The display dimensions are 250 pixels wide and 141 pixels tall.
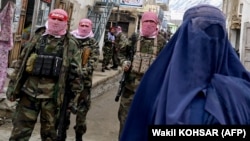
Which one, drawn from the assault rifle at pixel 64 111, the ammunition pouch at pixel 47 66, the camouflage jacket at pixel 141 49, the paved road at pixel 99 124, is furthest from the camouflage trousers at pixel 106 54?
the ammunition pouch at pixel 47 66

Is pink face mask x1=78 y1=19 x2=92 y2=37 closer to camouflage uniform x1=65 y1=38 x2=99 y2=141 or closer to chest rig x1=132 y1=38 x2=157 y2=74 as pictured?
camouflage uniform x1=65 y1=38 x2=99 y2=141

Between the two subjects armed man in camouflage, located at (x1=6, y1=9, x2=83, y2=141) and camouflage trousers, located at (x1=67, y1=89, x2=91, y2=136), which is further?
camouflage trousers, located at (x1=67, y1=89, x2=91, y2=136)

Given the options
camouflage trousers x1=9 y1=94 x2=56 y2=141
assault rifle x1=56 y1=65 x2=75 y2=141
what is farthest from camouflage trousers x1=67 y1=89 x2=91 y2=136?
camouflage trousers x1=9 y1=94 x2=56 y2=141

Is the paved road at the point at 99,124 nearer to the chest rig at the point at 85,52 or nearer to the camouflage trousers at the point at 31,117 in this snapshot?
the chest rig at the point at 85,52

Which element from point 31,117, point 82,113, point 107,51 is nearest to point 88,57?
point 82,113

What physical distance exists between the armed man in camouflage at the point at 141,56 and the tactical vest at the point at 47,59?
0.88 meters

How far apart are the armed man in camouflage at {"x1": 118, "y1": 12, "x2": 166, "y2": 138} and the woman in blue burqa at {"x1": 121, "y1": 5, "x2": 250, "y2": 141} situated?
2.57 m

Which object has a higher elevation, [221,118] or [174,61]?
[174,61]

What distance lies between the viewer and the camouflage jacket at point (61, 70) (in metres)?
3.69

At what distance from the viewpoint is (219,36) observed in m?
1.63

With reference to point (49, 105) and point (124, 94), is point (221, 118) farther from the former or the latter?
point (124, 94)

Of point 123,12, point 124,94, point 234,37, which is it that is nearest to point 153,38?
point 124,94

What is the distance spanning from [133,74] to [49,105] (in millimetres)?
1074

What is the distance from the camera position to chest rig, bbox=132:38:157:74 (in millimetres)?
4305
